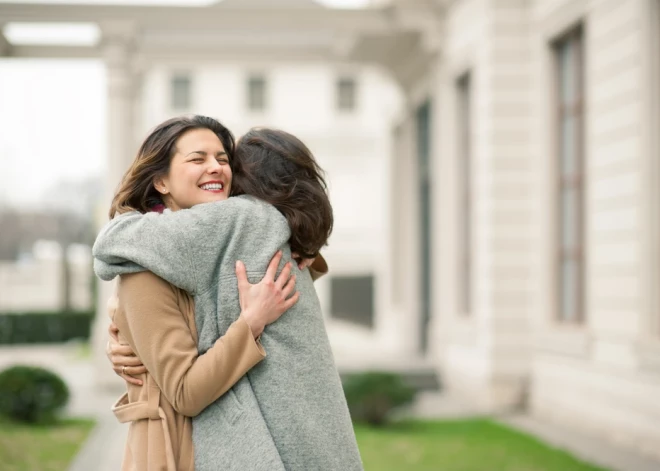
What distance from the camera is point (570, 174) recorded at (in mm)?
9641

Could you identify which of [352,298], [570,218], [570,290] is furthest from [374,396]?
[352,298]

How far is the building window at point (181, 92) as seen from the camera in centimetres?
3069

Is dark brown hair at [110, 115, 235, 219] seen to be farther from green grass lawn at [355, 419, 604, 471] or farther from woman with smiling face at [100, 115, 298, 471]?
green grass lawn at [355, 419, 604, 471]

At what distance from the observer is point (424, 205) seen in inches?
613

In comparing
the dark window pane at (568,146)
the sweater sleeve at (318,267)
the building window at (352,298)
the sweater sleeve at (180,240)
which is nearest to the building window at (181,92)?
the building window at (352,298)

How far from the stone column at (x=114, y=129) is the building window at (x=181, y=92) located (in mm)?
17817

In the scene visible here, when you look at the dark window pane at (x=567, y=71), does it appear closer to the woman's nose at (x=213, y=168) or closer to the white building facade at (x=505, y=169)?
the white building facade at (x=505, y=169)

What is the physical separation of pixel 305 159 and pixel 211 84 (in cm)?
2950

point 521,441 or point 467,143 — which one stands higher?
point 467,143

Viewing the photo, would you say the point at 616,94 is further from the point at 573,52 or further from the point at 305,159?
the point at 305,159

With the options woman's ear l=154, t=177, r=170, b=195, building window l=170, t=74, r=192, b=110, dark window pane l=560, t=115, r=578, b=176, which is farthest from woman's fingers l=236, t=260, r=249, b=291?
building window l=170, t=74, r=192, b=110

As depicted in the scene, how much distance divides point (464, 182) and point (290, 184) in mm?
10246

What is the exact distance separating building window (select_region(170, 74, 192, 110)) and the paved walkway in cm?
1671

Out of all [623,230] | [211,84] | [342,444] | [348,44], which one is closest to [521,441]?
[623,230]
